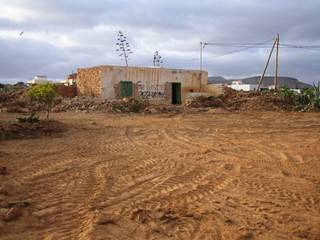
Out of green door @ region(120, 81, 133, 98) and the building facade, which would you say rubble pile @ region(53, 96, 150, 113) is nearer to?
the building facade

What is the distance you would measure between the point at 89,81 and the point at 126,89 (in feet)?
9.33

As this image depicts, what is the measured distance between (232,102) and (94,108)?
945 centimetres

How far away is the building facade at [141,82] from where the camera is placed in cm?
2911

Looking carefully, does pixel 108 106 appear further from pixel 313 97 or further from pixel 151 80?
pixel 313 97

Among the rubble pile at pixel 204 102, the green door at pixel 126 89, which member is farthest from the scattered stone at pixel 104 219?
the green door at pixel 126 89

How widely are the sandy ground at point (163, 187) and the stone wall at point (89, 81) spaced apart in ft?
54.5

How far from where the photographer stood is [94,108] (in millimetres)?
24766

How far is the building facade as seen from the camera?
95.5 ft

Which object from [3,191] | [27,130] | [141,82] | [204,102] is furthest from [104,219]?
[141,82]

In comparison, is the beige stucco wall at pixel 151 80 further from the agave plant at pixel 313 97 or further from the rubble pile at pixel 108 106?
the agave plant at pixel 313 97

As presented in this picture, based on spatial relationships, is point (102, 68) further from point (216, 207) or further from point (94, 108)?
point (216, 207)

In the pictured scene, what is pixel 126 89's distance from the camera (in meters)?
29.8

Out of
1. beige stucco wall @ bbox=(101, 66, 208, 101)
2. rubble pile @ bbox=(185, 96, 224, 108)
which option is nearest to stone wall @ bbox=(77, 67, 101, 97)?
beige stucco wall @ bbox=(101, 66, 208, 101)

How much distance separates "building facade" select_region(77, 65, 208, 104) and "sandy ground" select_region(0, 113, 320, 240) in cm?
1643
